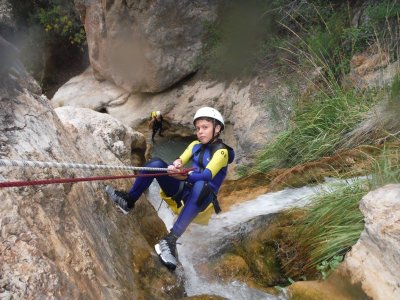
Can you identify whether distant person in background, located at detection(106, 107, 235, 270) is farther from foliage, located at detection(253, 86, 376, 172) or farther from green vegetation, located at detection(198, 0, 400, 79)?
green vegetation, located at detection(198, 0, 400, 79)

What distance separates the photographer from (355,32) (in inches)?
241

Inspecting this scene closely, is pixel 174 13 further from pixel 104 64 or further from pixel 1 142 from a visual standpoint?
pixel 1 142

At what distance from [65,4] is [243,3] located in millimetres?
6720

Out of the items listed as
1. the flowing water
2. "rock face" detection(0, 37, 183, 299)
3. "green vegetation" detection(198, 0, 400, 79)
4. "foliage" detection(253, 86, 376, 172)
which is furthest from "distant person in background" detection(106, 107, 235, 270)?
"green vegetation" detection(198, 0, 400, 79)

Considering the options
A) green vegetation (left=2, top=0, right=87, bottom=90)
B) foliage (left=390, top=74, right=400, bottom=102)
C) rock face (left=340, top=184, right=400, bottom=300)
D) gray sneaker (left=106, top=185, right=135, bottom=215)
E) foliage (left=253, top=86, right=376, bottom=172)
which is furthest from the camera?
green vegetation (left=2, top=0, right=87, bottom=90)

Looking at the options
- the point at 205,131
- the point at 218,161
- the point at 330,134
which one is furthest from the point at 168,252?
the point at 330,134

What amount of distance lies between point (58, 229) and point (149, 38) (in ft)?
27.5

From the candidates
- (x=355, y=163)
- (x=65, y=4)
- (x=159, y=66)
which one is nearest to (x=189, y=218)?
(x=355, y=163)

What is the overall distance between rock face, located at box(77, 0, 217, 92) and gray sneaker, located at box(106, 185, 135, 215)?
23.0 feet

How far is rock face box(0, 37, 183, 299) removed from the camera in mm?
1741

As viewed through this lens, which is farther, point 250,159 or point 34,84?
point 250,159

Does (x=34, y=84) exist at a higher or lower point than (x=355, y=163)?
higher

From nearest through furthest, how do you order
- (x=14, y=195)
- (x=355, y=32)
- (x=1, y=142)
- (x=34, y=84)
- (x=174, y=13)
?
1. (x=14, y=195)
2. (x=1, y=142)
3. (x=34, y=84)
4. (x=355, y=32)
5. (x=174, y=13)

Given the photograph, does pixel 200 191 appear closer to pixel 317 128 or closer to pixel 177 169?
pixel 177 169
